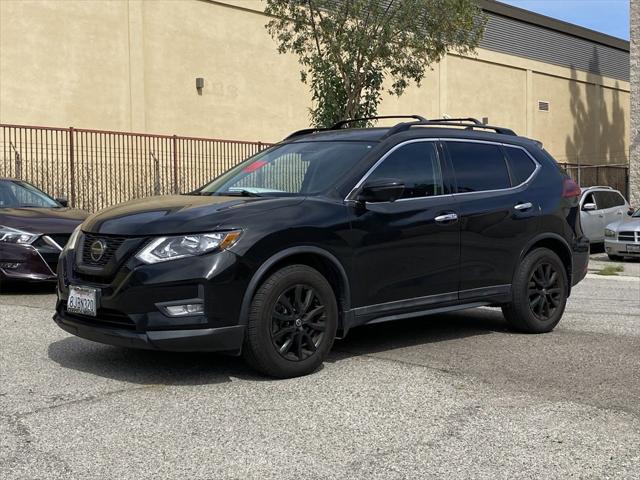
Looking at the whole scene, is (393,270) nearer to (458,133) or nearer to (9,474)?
(458,133)

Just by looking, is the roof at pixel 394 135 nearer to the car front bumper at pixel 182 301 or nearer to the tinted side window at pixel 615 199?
the car front bumper at pixel 182 301

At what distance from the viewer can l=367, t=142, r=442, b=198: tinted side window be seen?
650cm

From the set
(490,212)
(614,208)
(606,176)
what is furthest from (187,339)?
(606,176)

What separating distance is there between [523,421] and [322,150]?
2.90 m

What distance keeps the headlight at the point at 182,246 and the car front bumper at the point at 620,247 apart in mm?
13899

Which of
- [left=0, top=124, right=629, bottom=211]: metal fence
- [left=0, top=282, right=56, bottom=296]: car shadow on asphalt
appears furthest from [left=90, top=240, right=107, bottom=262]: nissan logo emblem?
[left=0, top=124, right=629, bottom=211]: metal fence

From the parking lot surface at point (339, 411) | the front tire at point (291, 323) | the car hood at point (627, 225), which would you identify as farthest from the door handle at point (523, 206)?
the car hood at point (627, 225)

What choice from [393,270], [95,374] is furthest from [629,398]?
[95,374]

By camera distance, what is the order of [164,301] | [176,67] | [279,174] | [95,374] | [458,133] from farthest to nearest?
[176,67], [458,133], [279,174], [95,374], [164,301]

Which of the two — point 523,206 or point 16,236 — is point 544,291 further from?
point 16,236

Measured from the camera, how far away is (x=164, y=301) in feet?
17.5

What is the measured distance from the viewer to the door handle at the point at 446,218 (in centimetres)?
662

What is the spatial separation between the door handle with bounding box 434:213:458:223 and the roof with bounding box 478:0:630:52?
85.9 ft

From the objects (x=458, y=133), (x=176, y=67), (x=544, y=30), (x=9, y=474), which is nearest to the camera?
(x=9, y=474)
